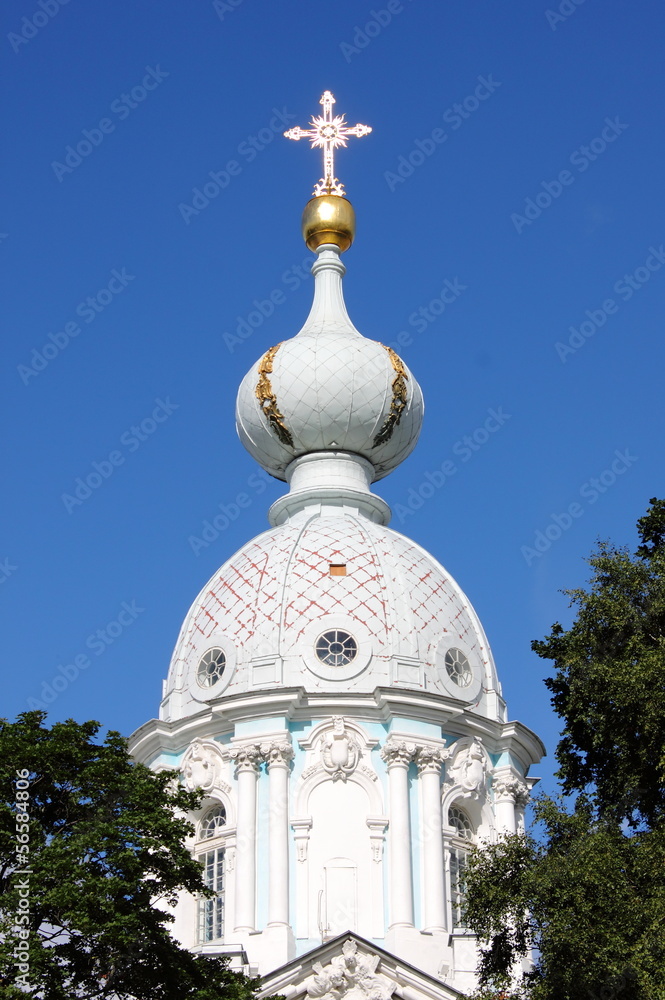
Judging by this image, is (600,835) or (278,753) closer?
(600,835)

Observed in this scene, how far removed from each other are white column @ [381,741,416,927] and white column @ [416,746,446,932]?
32 cm

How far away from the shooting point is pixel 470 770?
109 ft

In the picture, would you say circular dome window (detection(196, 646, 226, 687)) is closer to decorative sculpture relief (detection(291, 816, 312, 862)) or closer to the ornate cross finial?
decorative sculpture relief (detection(291, 816, 312, 862))

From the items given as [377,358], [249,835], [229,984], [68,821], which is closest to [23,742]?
[68,821]

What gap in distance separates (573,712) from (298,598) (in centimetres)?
1181

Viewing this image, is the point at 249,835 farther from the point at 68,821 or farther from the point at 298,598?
the point at 68,821

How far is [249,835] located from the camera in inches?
1249

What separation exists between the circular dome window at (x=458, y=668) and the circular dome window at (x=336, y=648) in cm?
206

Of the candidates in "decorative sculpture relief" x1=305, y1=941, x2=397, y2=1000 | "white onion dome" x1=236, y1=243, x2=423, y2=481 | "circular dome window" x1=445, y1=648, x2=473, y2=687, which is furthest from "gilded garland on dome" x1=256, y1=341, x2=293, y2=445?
"decorative sculpture relief" x1=305, y1=941, x2=397, y2=1000

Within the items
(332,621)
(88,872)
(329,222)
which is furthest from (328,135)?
(88,872)

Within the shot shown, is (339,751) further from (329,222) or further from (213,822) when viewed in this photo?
(329,222)

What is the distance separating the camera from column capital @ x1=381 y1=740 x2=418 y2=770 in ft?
106

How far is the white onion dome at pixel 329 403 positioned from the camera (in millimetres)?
37344

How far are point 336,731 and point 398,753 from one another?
4.07 feet
